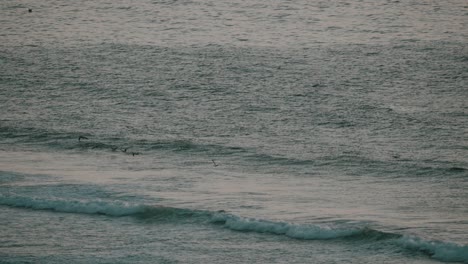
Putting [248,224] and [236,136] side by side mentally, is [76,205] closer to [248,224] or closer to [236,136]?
[248,224]

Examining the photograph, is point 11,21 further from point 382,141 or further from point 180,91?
point 382,141

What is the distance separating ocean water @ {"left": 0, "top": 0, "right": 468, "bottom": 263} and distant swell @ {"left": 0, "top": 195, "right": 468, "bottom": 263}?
0.03m

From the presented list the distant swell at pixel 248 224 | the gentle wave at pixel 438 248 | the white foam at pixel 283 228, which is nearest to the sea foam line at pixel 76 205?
the distant swell at pixel 248 224

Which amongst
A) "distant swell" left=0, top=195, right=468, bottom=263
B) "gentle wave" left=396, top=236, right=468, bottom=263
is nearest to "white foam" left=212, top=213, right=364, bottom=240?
"distant swell" left=0, top=195, right=468, bottom=263

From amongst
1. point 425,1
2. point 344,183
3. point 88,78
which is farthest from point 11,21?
point 344,183

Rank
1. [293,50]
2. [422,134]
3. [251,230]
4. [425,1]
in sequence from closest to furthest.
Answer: [251,230] → [422,134] → [293,50] → [425,1]

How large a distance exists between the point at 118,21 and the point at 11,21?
12.8 feet

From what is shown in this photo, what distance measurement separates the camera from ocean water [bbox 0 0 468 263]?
545 inches

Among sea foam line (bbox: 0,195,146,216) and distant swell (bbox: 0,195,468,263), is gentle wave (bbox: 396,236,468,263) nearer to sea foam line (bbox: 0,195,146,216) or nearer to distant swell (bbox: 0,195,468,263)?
distant swell (bbox: 0,195,468,263)

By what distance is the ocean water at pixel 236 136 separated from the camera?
13852mm

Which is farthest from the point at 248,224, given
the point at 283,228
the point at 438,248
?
the point at 438,248

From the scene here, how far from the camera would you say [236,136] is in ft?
67.7

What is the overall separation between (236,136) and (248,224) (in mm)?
6476

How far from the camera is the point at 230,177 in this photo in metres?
17.6
